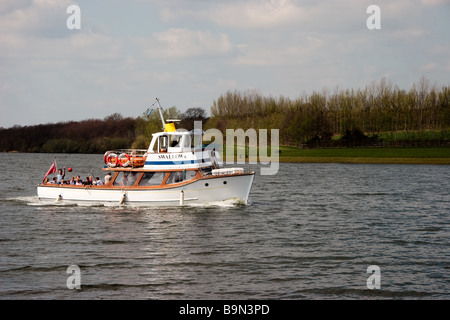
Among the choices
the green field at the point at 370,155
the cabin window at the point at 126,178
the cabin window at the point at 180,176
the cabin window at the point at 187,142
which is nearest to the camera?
the cabin window at the point at 180,176

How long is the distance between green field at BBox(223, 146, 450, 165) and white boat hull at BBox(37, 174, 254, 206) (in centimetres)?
8353


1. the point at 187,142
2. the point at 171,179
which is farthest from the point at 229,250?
the point at 187,142

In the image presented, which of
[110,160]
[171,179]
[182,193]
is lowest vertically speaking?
[182,193]

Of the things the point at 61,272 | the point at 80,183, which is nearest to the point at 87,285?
the point at 61,272

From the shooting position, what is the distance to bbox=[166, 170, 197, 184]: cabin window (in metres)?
42.1

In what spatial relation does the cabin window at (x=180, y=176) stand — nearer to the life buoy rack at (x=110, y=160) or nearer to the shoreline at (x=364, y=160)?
the life buoy rack at (x=110, y=160)

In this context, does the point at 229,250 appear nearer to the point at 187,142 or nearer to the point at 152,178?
the point at 152,178

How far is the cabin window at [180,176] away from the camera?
4206cm

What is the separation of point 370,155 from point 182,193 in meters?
94.3

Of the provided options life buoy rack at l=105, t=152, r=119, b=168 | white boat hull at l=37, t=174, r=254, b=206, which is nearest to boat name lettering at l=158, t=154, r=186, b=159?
white boat hull at l=37, t=174, r=254, b=206

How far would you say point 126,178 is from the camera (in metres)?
43.5

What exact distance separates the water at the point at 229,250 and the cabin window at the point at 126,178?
192cm

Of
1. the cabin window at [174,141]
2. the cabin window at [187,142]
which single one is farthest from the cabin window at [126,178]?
the cabin window at [187,142]
